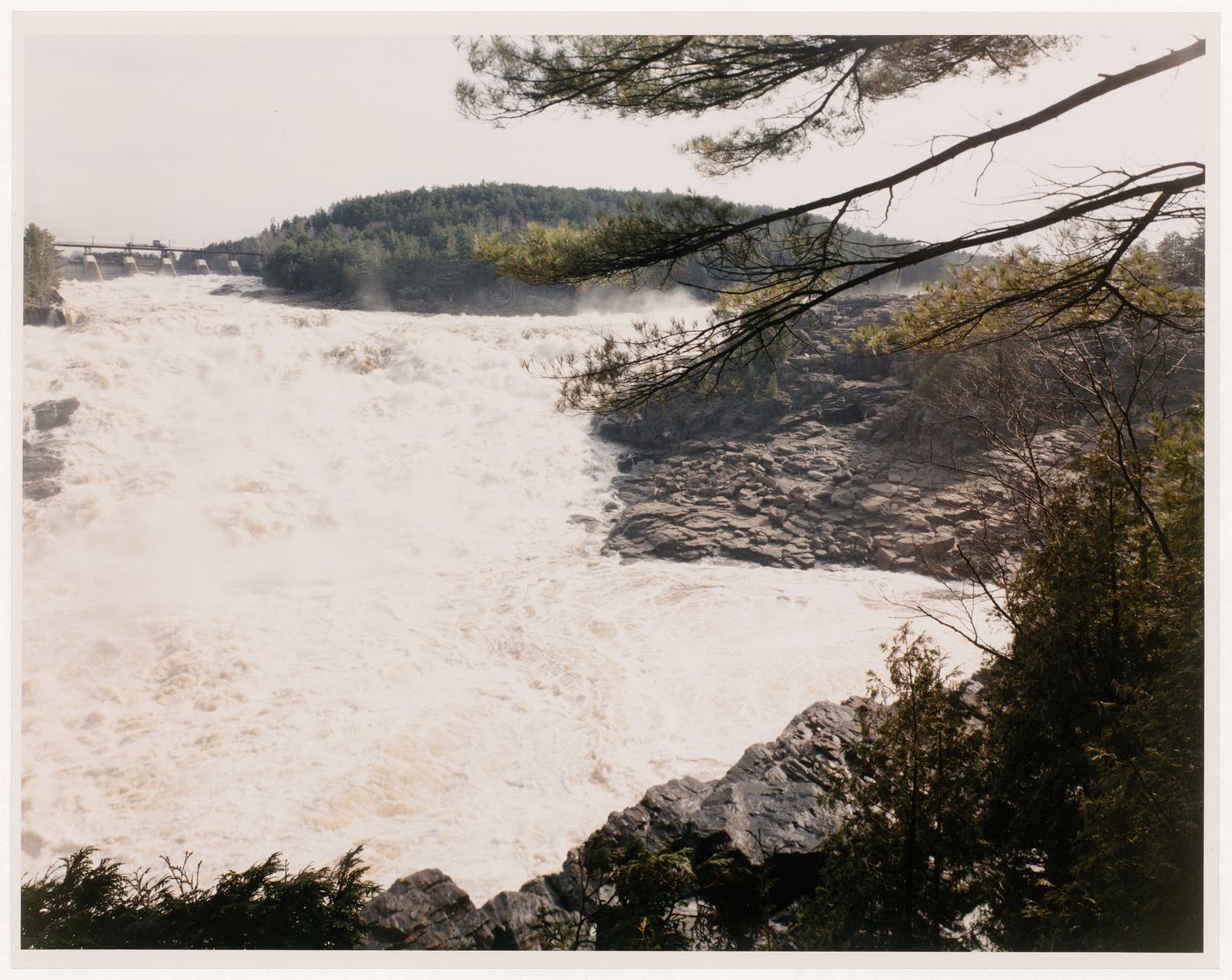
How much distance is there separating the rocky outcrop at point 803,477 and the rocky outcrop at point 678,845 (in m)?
3.83

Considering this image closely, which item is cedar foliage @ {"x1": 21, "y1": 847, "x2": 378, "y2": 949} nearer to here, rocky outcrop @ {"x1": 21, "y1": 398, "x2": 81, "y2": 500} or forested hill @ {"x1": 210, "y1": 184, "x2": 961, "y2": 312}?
rocky outcrop @ {"x1": 21, "y1": 398, "x2": 81, "y2": 500}

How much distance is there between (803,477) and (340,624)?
5.14 metres

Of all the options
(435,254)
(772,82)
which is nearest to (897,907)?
(772,82)

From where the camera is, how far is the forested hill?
8.86 ft

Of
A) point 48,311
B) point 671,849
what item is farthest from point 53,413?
point 671,849

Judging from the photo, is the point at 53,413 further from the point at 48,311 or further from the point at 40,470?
the point at 48,311

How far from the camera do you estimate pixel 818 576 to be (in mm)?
6676

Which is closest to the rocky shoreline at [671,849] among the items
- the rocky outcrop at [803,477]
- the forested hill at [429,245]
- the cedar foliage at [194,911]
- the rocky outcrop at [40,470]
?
the cedar foliage at [194,911]

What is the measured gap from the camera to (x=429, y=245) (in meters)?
5.63

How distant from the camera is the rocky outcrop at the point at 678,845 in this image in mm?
2293

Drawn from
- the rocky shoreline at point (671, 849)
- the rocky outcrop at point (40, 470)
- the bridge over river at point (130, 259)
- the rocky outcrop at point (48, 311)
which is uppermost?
the bridge over river at point (130, 259)

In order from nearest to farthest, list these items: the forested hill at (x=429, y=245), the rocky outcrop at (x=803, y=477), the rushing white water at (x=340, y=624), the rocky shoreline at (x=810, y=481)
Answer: the forested hill at (x=429, y=245), the rushing white water at (x=340, y=624), the rocky shoreline at (x=810, y=481), the rocky outcrop at (x=803, y=477)

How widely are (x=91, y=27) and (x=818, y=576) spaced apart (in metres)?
6.22

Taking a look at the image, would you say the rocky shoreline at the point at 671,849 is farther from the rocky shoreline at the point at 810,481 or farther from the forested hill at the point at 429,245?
the forested hill at the point at 429,245
